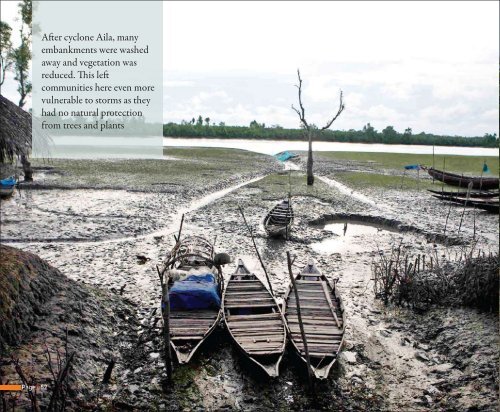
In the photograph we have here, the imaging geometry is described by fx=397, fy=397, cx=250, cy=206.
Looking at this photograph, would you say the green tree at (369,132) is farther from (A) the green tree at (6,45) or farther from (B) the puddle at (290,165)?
(A) the green tree at (6,45)

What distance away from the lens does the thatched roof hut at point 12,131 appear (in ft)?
36.2

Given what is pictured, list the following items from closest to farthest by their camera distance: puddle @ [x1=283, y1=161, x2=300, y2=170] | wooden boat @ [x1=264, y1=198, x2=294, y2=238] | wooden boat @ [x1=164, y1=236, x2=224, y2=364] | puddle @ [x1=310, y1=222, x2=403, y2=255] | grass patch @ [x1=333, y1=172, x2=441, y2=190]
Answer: wooden boat @ [x1=164, y1=236, x2=224, y2=364], puddle @ [x1=310, y1=222, x2=403, y2=255], wooden boat @ [x1=264, y1=198, x2=294, y2=238], grass patch @ [x1=333, y1=172, x2=441, y2=190], puddle @ [x1=283, y1=161, x2=300, y2=170]

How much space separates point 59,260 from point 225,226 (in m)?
7.28

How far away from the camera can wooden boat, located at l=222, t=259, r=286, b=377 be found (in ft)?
25.7

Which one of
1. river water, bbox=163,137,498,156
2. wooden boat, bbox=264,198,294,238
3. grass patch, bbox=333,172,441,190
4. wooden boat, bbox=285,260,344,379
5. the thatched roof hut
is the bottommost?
wooden boat, bbox=285,260,344,379

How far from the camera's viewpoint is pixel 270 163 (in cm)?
4378

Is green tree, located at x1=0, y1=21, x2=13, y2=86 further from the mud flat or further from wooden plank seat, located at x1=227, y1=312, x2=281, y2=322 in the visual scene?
wooden plank seat, located at x1=227, y1=312, x2=281, y2=322

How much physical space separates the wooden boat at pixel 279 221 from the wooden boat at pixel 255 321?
17.2 feet

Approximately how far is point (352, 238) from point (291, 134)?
233 ft

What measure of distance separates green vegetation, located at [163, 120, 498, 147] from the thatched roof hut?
69387 millimetres

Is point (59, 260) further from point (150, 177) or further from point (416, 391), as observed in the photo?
point (150, 177)

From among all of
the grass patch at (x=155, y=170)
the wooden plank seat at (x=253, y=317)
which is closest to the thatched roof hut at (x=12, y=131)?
the wooden plank seat at (x=253, y=317)

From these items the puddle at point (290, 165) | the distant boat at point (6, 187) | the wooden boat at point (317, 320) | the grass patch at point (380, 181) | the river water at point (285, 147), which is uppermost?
the river water at point (285, 147)

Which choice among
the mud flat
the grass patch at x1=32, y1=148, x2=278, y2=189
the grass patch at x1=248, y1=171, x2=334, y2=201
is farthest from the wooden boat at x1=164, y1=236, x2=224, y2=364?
the grass patch at x1=32, y1=148, x2=278, y2=189
